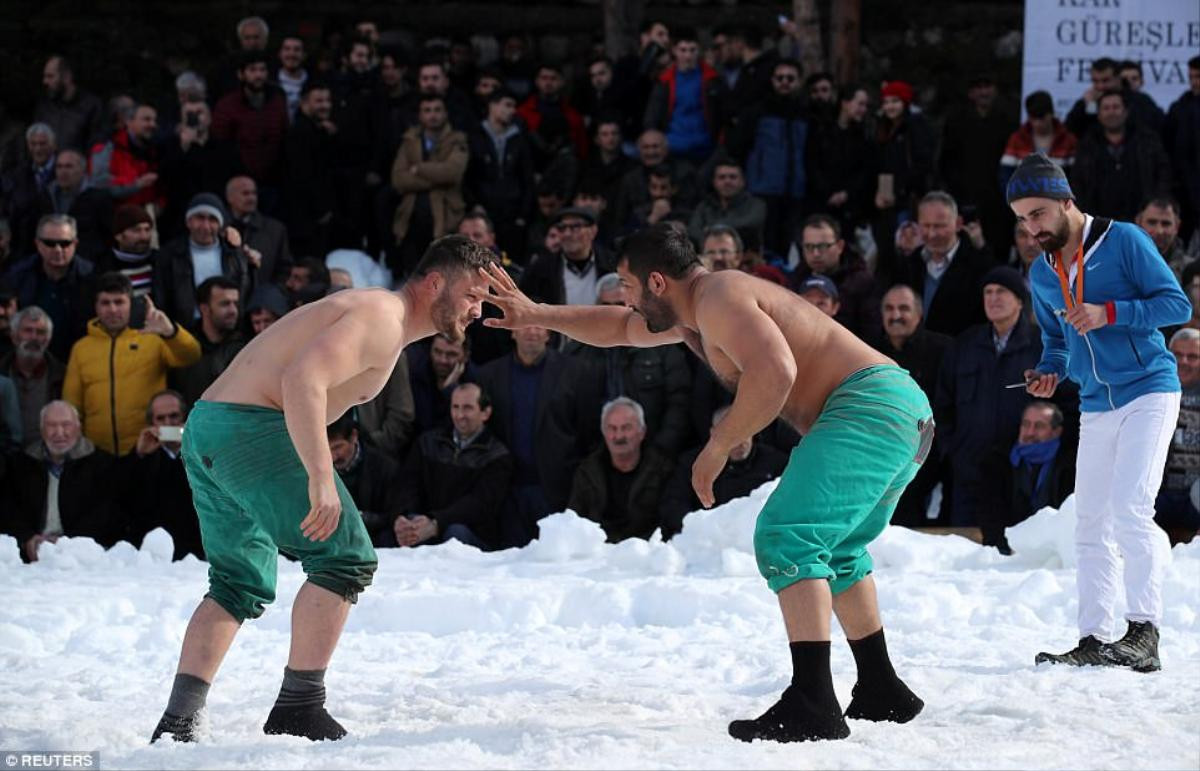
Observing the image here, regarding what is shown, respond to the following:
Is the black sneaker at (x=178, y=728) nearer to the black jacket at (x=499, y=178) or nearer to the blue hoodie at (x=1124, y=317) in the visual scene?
the blue hoodie at (x=1124, y=317)

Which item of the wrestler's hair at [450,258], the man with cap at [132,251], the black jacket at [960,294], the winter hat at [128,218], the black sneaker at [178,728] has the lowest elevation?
the black sneaker at [178,728]

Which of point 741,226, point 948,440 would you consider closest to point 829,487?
point 948,440

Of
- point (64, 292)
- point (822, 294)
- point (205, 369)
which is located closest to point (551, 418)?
point (822, 294)

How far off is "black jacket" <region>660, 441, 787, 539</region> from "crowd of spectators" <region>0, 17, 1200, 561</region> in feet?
0.06

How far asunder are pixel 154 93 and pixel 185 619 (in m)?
8.52

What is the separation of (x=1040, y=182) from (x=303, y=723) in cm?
289

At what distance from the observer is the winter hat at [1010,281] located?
8.61m

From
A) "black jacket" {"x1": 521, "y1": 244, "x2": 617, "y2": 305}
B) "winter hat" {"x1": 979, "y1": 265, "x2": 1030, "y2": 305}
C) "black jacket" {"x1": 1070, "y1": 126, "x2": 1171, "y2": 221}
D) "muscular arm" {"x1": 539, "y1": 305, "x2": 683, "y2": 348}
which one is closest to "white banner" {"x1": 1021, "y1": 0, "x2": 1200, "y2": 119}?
"black jacket" {"x1": 1070, "y1": 126, "x2": 1171, "y2": 221}

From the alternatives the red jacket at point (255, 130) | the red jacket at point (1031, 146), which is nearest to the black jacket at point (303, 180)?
the red jacket at point (255, 130)

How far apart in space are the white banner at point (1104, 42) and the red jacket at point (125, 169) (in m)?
5.67

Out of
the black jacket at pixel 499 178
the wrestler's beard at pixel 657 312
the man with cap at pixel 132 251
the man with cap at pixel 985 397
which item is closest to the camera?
Result: the wrestler's beard at pixel 657 312

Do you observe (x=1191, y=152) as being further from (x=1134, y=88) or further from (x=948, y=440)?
(x=948, y=440)

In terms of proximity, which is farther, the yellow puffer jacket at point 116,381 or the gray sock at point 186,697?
the yellow puffer jacket at point 116,381

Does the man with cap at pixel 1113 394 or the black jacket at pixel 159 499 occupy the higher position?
the man with cap at pixel 1113 394
